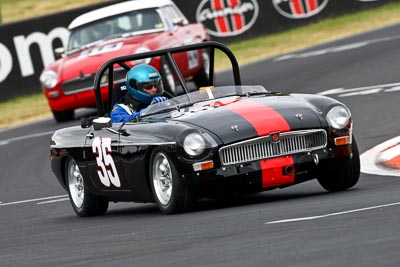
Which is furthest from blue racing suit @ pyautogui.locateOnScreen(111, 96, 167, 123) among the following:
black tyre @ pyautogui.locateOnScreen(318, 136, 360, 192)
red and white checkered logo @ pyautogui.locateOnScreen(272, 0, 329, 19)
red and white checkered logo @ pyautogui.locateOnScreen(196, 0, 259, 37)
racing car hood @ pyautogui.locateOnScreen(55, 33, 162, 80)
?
red and white checkered logo @ pyautogui.locateOnScreen(272, 0, 329, 19)

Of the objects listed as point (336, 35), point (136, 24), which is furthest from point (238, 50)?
point (136, 24)

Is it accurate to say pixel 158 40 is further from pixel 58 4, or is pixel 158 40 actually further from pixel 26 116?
pixel 58 4

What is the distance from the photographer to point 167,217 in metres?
10.2

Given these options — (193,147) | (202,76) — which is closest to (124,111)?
(193,147)

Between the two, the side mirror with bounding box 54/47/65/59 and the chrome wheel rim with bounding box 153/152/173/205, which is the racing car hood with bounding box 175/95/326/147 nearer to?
the chrome wheel rim with bounding box 153/152/173/205

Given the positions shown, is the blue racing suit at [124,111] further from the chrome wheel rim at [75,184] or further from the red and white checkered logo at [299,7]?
the red and white checkered logo at [299,7]

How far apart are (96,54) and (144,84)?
376 inches

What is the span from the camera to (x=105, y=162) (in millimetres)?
11219

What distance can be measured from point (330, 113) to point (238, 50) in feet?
64.1

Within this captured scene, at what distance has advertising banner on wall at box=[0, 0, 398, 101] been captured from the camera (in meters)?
26.8

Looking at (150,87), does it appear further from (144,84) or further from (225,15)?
(225,15)

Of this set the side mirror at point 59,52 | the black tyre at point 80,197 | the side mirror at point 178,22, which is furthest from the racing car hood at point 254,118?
the side mirror at point 59,52

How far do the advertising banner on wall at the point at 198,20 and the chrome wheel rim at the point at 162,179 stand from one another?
1663 cm

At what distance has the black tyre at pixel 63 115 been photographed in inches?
875
